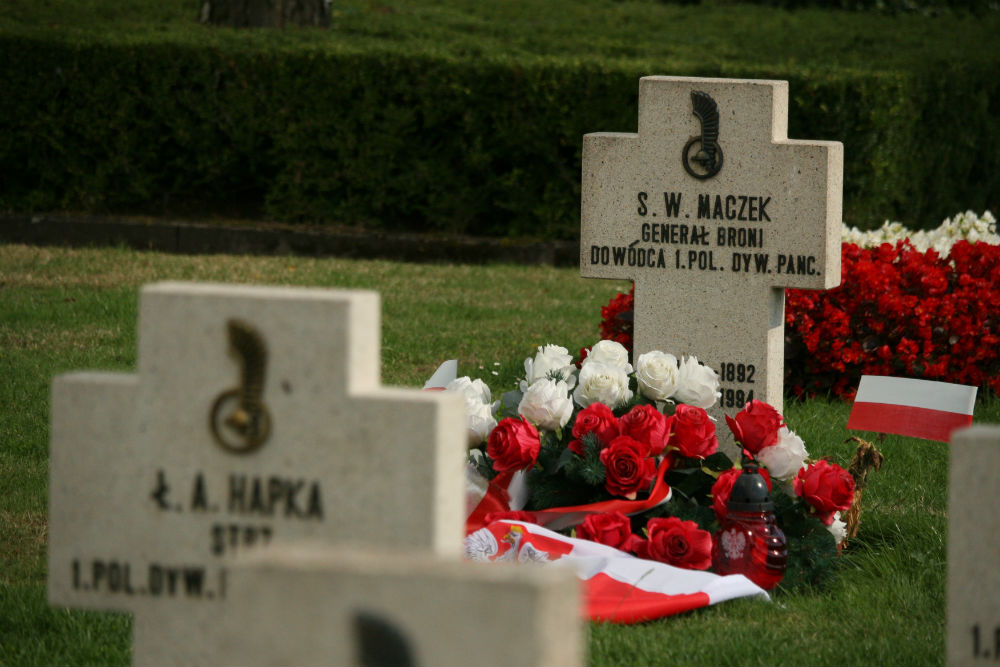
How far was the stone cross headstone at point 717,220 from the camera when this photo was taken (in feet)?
17.4

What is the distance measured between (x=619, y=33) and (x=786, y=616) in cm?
1123

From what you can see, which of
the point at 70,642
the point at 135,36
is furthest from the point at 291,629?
the point at 135,36

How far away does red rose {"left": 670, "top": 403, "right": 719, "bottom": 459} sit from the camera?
446 cm

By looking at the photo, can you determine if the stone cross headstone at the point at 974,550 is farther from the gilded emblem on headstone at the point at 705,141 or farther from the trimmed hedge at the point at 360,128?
the trimmed hedge at the point at 360,128

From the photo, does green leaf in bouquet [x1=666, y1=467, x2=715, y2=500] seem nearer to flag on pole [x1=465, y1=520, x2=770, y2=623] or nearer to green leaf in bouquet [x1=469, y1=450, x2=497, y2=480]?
flag on pole [x1=465, y1=520, x2=770, y2=623]

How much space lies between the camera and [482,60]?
1103 cm

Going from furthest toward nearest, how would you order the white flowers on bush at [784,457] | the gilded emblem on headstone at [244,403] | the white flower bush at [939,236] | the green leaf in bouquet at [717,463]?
the white flower bush at [939,236]
the green leaf in bouquet at [717,463]
the white flowers on bush at [784,457]
the gilded emblem on headstone at [244,403]

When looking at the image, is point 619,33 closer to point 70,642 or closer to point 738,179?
point 738,179

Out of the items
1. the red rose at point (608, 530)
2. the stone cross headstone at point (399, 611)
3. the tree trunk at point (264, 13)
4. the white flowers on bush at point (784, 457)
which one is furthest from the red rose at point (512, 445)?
the tree trunk at point (264, 13)

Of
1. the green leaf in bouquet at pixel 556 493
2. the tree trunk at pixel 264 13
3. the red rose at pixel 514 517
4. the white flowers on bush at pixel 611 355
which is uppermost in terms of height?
the tree trunk at pixel 264 13

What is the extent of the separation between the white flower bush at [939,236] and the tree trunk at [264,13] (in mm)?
6709

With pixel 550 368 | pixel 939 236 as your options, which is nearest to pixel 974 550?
pixel 550 368

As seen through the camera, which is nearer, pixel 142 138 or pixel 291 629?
pixel 291 629

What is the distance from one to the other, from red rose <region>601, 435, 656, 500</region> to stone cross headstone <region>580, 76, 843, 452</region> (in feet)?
4.03
